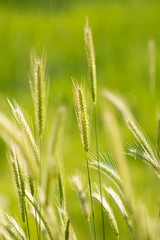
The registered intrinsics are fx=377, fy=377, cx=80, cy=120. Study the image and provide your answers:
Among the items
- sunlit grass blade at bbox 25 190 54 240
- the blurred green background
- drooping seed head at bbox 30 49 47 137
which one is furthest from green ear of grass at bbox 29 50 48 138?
the blurred green background

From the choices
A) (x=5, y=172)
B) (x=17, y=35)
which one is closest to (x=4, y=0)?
(x=17, y=35)

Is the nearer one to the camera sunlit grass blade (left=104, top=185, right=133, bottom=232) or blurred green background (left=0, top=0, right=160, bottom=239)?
sunlit grass blade (left=104, top=185, right=133, bottom=232)

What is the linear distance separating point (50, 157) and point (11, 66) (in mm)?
2867

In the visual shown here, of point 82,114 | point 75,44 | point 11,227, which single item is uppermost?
point 75,44

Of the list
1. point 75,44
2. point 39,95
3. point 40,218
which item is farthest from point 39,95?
point 75,44

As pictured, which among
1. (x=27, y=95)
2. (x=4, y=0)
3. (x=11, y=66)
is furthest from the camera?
(x=4, y=0)

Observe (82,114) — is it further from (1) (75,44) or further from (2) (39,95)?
(1) (75,44)

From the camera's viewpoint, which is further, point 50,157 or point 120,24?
point 120,24

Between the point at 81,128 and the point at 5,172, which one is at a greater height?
the point at 5,172

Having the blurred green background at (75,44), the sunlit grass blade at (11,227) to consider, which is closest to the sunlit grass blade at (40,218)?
the sunlit grass blade at (11,227)

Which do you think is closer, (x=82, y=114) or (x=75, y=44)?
(x=82, y=114)

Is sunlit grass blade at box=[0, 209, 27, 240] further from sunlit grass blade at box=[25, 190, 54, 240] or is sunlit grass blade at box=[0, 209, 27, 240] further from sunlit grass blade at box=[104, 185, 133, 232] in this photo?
sunlit grass blade at box=[104, 185, 133, 232]

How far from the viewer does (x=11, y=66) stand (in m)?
3.21

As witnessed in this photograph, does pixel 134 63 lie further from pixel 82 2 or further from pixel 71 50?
pixel 82 2
